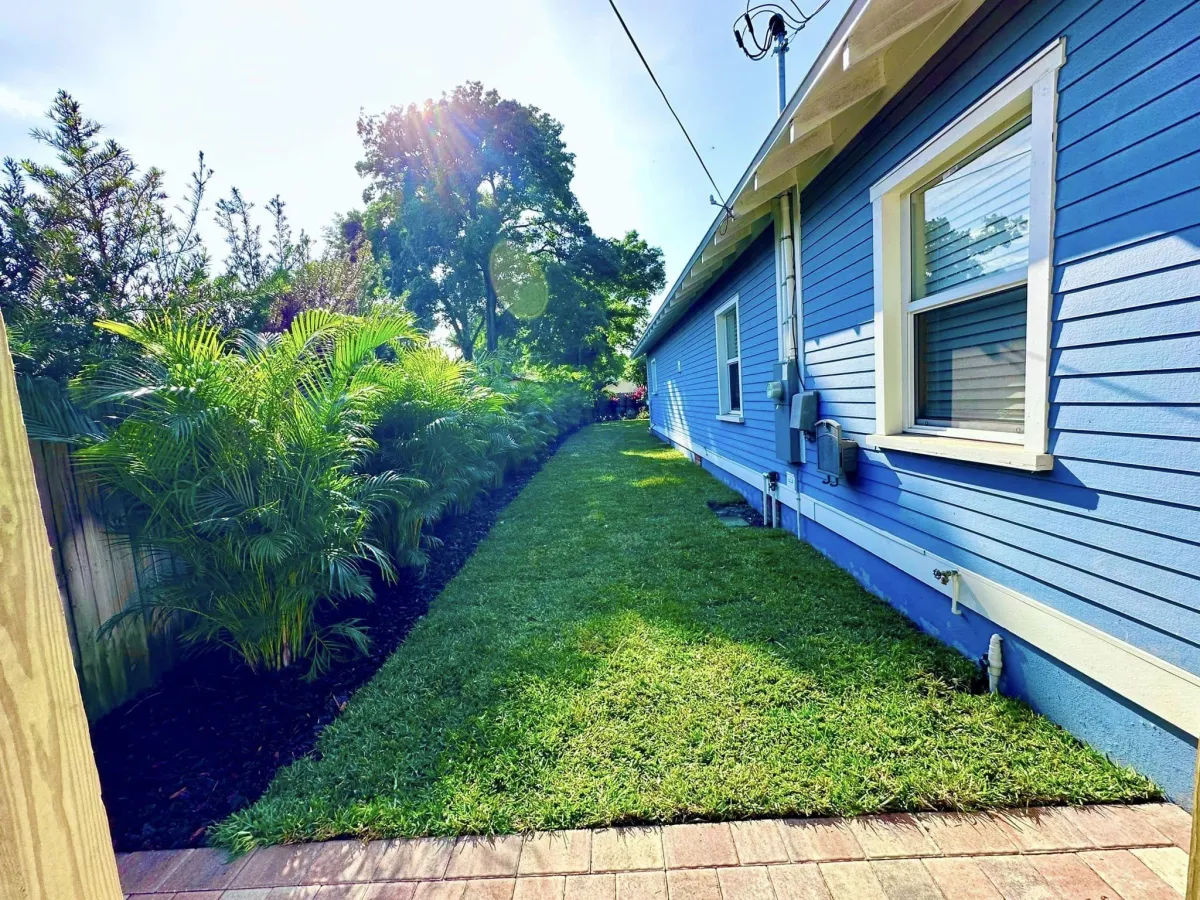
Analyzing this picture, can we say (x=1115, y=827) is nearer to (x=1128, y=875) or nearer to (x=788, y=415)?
(x=1128, y=875)

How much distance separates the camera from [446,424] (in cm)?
449

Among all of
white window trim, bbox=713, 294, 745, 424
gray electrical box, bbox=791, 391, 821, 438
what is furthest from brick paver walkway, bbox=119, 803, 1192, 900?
white window trim, bbox=713, 294, 745, 424

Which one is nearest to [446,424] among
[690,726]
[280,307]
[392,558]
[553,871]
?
[392,558]

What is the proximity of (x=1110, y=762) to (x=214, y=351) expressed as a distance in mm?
4099

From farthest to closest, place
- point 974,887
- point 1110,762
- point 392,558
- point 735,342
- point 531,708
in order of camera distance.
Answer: point 735,342, point 392,558, point 531,708, point 1110,762, point 974,887

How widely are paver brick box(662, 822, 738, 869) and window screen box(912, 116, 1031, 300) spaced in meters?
2.49

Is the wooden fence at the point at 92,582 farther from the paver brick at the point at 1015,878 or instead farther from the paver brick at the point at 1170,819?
the paver brick at the point at 1170,819

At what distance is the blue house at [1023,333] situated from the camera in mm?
1587

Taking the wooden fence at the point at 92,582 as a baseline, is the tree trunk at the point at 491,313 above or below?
above

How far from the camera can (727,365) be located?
7.18 metres

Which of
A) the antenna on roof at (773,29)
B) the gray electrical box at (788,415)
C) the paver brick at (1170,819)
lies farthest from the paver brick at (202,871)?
the antenna on roof at (773,29)

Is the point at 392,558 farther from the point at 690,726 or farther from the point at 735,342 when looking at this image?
the point at 735,342

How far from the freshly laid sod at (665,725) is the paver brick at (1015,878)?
193mm

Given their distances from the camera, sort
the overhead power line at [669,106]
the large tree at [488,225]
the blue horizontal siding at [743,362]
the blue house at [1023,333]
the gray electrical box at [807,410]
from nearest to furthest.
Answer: the blue house at [1023,333] < the overhead power line at [669,106] < the gray electrical box at [807,410] < the blue horizontal siding at [743,362] < the large tree at [488,225]
